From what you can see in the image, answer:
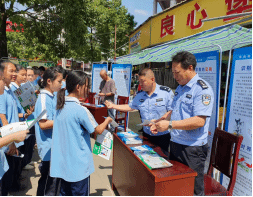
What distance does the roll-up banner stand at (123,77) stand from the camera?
17.8ft

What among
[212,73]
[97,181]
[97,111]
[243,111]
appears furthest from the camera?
[97,111]

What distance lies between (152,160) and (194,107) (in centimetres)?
60

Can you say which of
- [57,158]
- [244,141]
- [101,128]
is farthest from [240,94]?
[57,158]

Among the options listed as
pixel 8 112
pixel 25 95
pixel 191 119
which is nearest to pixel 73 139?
pixel 191 119

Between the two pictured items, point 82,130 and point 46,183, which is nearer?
point 82,130

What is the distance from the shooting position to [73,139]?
1.58m

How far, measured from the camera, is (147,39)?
805cm

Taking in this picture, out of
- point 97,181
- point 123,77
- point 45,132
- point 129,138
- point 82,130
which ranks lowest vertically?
point 97,181

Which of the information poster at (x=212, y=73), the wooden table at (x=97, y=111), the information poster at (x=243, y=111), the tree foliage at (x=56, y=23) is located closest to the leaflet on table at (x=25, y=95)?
the wooden table at (x=97, y=111)

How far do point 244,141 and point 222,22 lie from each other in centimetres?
370

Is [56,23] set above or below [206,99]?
above

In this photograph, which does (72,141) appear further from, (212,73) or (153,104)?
(212,73)

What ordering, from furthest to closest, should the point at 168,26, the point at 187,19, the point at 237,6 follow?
the point at 168,26
the point at 187,19
the point at 237,6

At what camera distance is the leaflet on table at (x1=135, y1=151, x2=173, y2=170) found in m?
1.56
